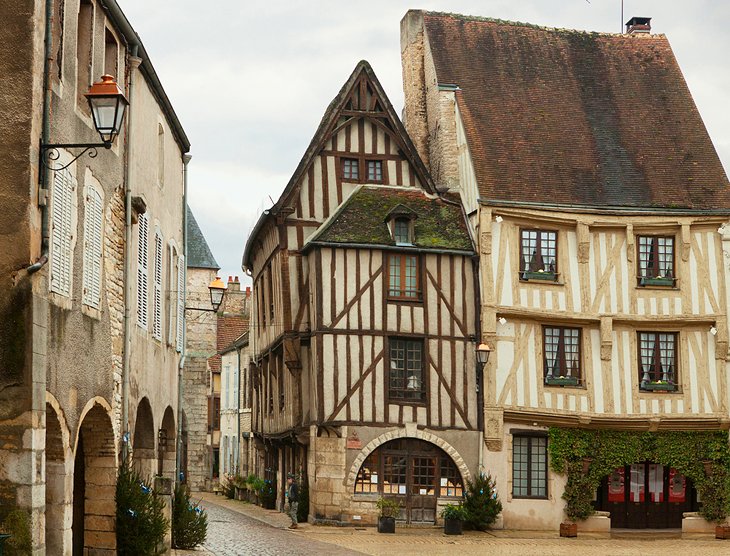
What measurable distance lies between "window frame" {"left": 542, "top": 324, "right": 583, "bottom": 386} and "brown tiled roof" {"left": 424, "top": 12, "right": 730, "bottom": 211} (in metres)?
2.54

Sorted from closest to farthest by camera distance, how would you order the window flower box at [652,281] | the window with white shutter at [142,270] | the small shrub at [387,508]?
the window with white shutter at [142,270] → the small shrub at [387,508] → the window flower box at [652,281]

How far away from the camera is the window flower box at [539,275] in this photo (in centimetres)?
2431

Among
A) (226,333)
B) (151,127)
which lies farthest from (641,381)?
(226,333)

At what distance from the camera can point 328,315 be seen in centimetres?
2353

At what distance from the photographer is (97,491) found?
13359mm

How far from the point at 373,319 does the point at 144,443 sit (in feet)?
27.2

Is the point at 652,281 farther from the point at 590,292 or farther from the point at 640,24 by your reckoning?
the point at 640,24

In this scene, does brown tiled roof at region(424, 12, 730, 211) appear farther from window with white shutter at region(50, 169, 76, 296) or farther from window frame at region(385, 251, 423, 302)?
window with white shutter at region(50, 169, 76, 296)

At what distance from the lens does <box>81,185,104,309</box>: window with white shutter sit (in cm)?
1201

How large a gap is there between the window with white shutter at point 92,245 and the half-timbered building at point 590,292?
12.4 m

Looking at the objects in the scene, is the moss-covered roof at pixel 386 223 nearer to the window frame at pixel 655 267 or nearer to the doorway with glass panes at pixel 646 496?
the window frame at pixel 655 267

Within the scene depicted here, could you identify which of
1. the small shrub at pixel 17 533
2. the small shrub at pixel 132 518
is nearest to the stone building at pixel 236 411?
the small shrub at pixel 132 518

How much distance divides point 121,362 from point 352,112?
12.4 meters

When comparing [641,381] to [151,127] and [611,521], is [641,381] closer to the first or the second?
[611,521]
